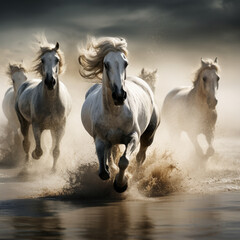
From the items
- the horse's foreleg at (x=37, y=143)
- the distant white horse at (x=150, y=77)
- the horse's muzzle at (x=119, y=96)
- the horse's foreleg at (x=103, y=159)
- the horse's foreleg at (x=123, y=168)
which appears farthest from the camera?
the distant white horse at (x=150, y=77)

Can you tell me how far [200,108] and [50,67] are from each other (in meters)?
3.90

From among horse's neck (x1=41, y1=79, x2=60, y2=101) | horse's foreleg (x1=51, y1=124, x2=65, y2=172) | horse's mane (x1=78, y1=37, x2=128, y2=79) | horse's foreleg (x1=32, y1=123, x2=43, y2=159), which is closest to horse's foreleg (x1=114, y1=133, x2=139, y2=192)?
horse's mane (x1=78, y1=37, x2=128, y2=79)

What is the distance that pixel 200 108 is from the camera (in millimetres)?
14812

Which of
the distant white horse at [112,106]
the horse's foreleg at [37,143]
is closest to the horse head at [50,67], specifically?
the horse's foreleg at [37,143]

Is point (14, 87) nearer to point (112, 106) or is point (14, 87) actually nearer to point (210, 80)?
→ point (210, 80)

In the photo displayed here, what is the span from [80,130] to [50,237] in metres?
15.5

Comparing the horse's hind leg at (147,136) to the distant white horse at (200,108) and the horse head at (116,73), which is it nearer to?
the horse head at (116,73)

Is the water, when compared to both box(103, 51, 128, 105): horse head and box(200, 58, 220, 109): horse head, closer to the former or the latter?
box(103, 51, 128, 105): horse head

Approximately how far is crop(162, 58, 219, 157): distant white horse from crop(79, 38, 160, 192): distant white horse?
4.76 m

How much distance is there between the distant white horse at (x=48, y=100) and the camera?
12.3 meters

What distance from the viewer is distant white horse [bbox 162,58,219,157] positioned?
46.4 feet

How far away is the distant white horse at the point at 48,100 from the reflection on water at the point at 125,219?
383 cm

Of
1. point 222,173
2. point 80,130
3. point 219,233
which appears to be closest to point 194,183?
point 222,173

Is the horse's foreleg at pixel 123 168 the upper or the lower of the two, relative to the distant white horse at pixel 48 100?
lower
